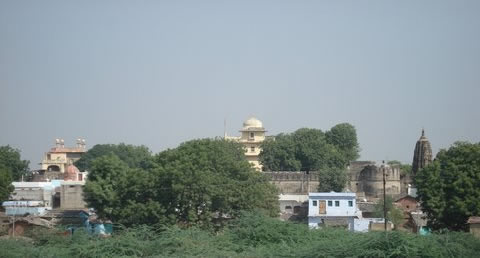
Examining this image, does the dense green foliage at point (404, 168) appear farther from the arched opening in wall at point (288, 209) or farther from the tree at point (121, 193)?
the tree at point (121, 193)

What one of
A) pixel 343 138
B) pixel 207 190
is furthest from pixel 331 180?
pixel 207 190

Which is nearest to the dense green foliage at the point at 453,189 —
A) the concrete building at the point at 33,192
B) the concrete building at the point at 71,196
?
the concrete building at the point at 71,196

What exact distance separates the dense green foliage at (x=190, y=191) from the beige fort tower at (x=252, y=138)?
117 feet

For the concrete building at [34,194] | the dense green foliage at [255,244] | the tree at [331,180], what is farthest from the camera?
the tree at [331,180]

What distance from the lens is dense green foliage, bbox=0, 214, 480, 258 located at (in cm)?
1936

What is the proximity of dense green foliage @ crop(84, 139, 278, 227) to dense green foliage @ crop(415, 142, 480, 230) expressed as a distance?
623 centimetres

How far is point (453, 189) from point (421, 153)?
2757 centimetres

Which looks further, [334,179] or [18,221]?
[334,179]

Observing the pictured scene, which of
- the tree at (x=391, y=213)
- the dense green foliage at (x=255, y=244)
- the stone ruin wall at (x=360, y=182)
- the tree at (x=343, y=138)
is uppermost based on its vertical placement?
the tree at (x=343, y=138)

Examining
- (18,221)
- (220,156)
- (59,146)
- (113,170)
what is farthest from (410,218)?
(59,146)

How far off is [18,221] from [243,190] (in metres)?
9.79

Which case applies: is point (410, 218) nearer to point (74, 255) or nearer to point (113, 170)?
point (113, 170)

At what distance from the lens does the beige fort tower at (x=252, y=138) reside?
70912 millimetres

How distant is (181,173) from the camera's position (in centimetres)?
3216
